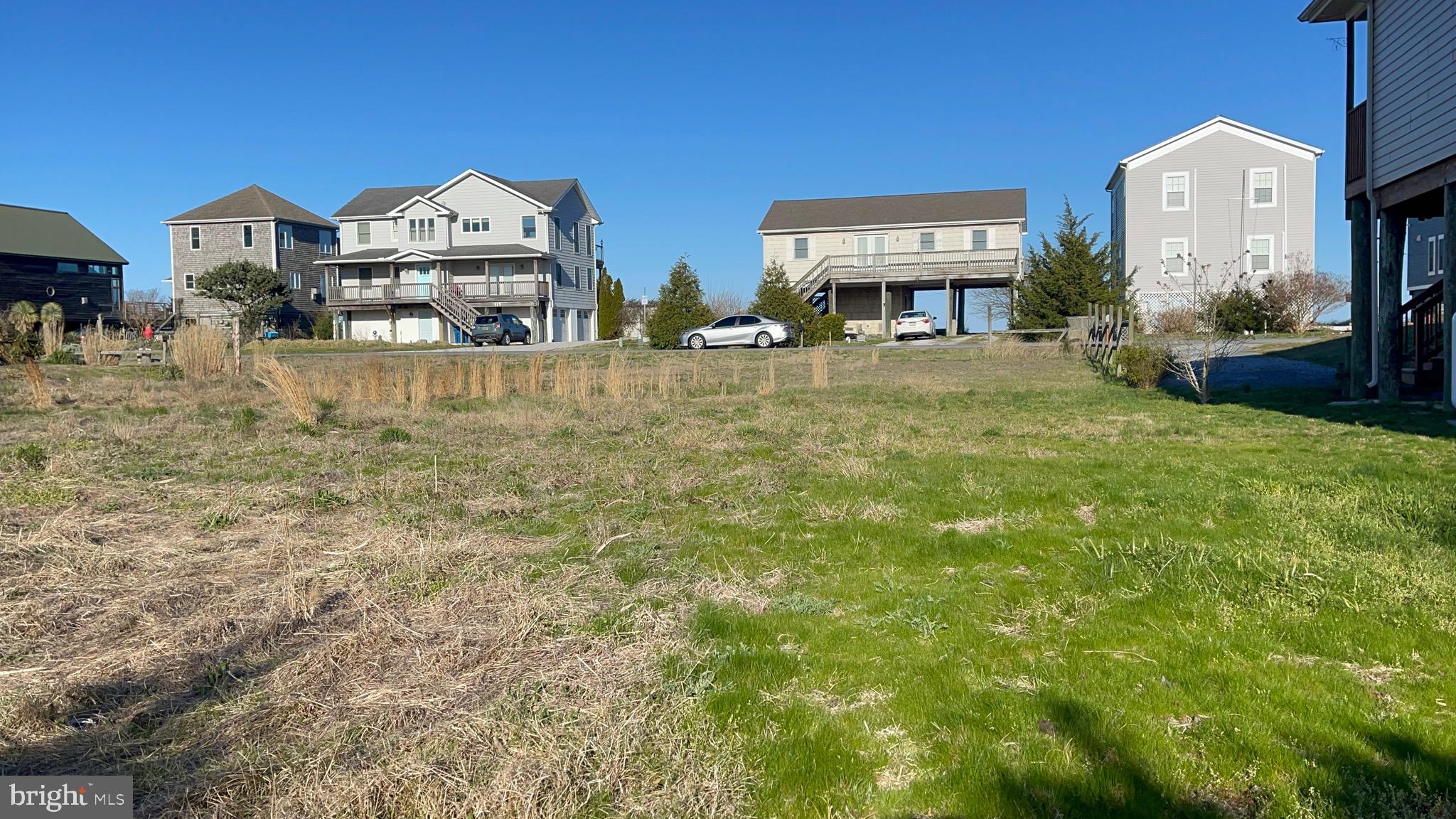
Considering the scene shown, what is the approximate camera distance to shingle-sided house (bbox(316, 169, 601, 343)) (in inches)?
1951

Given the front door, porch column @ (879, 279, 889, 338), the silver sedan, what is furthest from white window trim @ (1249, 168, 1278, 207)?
the silver sedan

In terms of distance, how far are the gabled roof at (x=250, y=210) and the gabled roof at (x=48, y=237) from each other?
12.2ft

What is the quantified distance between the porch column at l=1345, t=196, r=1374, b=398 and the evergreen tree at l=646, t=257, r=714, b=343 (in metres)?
26.1

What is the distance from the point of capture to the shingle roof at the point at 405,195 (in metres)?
51.4

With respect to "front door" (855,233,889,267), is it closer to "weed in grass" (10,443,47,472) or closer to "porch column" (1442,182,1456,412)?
"porch column" (1442,182,1456,412)

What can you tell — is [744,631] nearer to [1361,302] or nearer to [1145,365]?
[1361,302]

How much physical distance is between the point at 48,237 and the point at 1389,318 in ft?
193

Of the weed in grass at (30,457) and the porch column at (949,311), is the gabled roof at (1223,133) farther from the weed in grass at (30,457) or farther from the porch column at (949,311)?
the weed in grass at (30,457)

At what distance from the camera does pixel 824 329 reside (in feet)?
133

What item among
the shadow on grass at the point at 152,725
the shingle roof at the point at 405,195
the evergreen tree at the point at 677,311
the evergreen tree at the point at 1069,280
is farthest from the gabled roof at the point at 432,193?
the shadow on grass at the point at 152,725

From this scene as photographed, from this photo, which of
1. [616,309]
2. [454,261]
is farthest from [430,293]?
[616,309]

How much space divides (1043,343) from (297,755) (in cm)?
3036

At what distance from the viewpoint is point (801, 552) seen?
20.4ft

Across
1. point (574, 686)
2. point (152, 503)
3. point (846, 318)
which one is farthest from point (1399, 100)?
point (846, 318)
